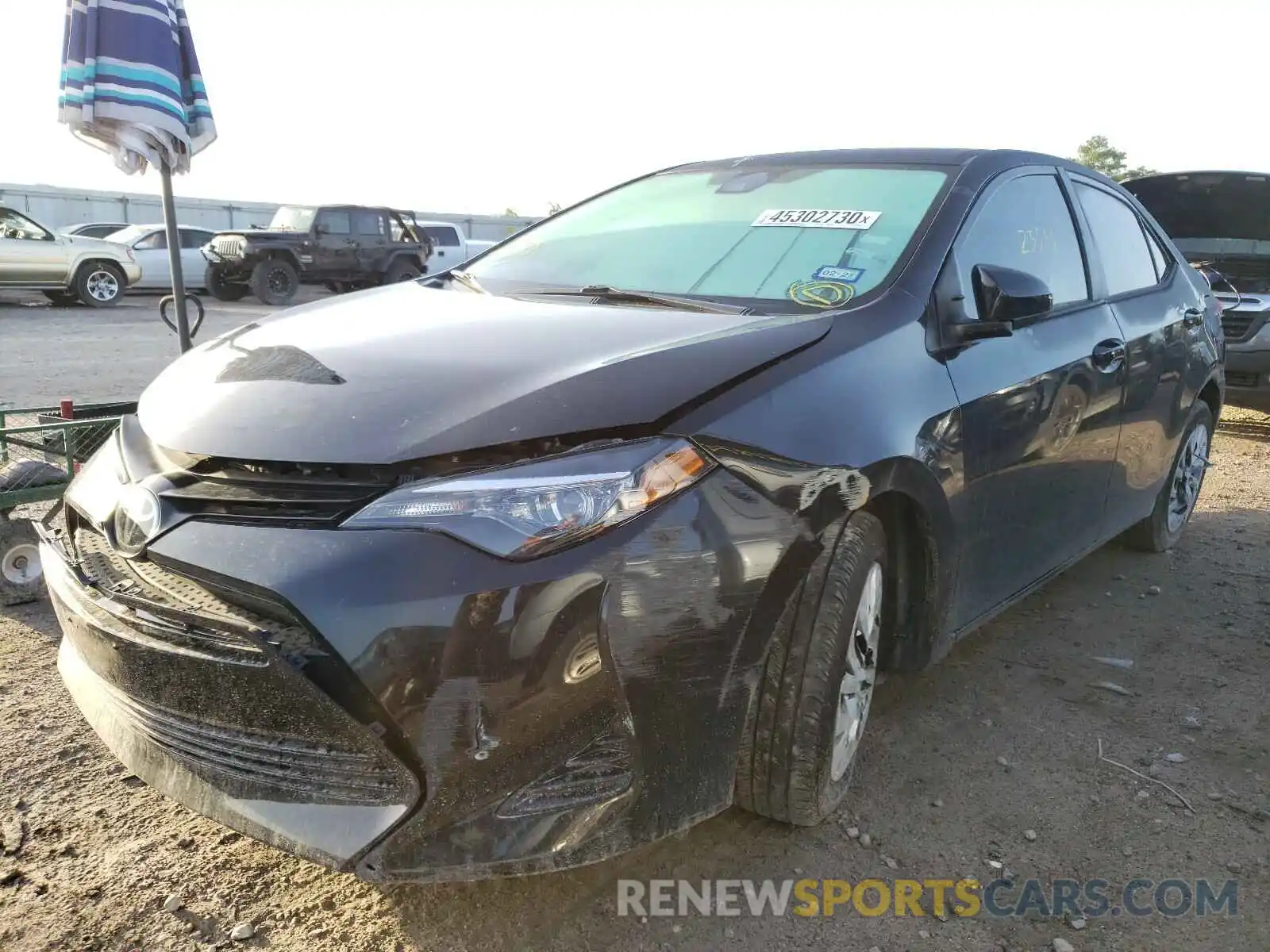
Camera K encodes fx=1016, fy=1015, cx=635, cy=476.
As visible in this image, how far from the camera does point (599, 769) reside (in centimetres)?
175

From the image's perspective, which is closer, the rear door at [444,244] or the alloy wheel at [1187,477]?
the alloy wheel at [1187,477]

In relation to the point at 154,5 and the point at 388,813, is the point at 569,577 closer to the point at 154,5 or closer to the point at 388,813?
the point at 388,813

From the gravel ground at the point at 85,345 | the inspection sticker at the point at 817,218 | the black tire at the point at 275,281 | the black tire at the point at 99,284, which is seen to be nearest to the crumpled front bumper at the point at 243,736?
the inspection sticker at the point at 817,218

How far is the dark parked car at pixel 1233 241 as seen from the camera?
23.8 feet

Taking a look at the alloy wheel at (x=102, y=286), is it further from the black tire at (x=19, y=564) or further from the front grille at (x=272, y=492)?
the front grille at (x=272, y=492)

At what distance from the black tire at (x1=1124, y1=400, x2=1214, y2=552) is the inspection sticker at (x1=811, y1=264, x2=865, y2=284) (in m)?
2.42

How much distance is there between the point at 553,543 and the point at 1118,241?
3050 mm

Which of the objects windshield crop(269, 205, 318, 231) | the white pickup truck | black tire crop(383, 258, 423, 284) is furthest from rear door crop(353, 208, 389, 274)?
the white pickup truck

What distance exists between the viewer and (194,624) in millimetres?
1723

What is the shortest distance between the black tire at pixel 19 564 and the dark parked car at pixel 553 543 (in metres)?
1.71

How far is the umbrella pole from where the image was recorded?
14.9 feet

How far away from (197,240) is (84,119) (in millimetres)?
16623

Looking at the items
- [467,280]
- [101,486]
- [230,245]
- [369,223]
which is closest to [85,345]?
[230,245]

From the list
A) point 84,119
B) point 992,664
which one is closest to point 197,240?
point 84,119
